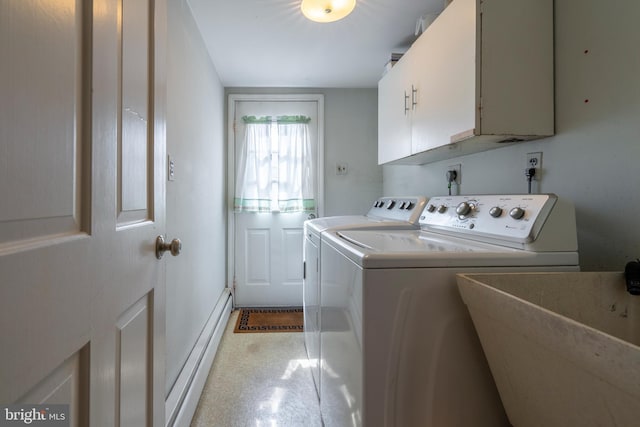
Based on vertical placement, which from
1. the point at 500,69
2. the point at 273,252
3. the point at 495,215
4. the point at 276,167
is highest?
the point at 500,69

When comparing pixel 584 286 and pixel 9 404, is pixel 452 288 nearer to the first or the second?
pixel 584 286

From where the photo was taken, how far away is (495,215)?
109cm

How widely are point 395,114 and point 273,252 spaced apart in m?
1.77

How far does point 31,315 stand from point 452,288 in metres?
0.88

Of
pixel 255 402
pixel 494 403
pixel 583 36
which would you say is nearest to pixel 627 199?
pixel 583 36

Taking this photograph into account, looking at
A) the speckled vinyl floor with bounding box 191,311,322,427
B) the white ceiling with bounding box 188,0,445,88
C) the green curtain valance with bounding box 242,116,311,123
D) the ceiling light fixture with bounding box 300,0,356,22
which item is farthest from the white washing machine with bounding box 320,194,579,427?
the green curtain valance with bounding box 242,116,311,123

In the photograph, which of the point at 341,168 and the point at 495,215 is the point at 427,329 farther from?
the point at 341,168

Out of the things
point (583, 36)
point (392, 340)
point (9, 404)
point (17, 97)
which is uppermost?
point (583, 36)

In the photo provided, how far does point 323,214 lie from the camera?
9.93ft

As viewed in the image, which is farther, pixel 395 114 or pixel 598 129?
pixel 395 114

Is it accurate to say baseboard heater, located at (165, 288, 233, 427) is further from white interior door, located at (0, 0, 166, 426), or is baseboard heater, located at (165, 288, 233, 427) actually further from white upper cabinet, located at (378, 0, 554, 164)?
white upper cabinet, located at (378, 0, 554, 164)
